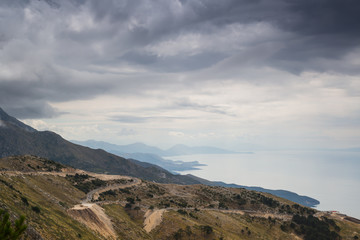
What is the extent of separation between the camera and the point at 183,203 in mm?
111062

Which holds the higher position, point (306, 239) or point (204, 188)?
point (204, 188)

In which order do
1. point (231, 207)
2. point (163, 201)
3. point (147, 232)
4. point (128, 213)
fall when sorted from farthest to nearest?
1. point (231, 207)
2. point (163, 201)
3. point (128, 213)
4. point (147, 232)

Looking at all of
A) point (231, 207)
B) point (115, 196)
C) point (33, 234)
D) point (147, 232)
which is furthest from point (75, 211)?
point (231, 207)

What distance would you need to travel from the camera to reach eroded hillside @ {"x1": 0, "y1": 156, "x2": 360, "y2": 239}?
4762 centimetres

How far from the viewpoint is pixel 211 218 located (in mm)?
90562

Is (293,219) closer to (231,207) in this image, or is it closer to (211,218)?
(231,207)

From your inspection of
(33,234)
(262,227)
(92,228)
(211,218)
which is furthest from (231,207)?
(33,234)

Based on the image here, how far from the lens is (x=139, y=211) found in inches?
3324

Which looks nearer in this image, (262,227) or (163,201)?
(262,227)

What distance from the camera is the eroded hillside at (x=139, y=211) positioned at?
4762cm

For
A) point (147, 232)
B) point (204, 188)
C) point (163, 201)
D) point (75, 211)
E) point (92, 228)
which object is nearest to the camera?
point (92, 228)

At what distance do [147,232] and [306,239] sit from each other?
2814 inches

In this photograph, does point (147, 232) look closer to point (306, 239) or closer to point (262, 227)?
point (262, 227)

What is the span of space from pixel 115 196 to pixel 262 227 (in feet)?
210
